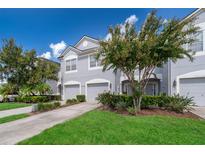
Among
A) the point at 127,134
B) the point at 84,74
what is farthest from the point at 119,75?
the point at 127,134

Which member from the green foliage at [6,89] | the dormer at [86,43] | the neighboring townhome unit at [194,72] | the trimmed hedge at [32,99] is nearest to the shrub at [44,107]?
the trimmed hedge at [32,99]

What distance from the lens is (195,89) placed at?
12.4 meters

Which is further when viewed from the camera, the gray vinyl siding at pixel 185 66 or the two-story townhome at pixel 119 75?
the two-story townhome at pixel 119 75

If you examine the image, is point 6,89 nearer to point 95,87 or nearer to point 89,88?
point 89,88

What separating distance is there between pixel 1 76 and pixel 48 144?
756 inches

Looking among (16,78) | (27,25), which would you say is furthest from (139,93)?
(16,78)

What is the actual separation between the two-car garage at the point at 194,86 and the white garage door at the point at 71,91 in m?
11.6

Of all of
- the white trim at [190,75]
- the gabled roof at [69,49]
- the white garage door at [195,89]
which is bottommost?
the white garage door at [195,89]

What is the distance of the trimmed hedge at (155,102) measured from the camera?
31.8ft

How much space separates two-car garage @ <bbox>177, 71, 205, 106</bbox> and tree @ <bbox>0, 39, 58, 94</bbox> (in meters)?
14.8

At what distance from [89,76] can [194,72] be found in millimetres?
10675

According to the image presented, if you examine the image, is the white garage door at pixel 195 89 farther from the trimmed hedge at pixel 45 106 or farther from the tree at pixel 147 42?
the trimmed hedge at pixel 45 106

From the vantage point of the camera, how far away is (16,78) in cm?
2027

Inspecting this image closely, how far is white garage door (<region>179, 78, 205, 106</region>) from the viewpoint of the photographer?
1208cm
